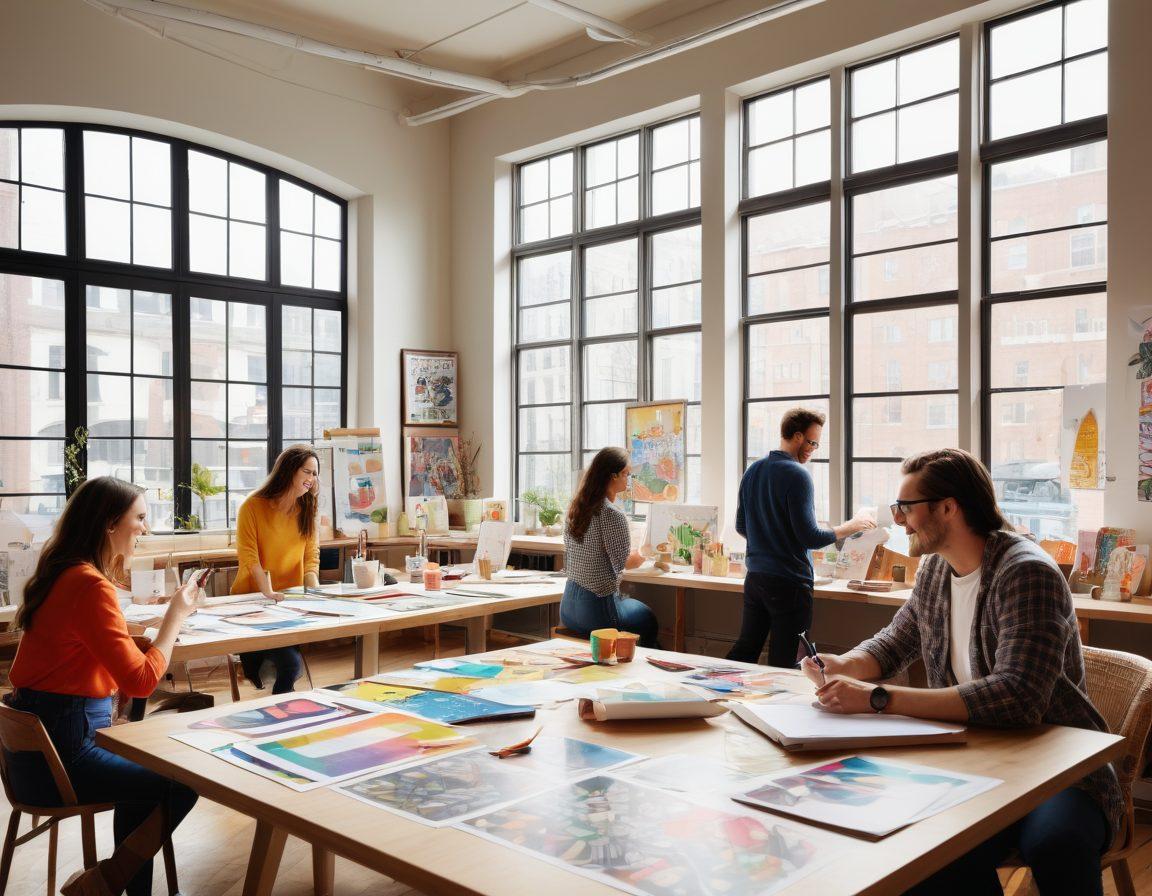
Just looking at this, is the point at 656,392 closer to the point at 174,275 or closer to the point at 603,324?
the point at 603,324

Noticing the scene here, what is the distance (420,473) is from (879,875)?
6903 mm

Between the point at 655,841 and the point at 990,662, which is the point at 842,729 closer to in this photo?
the point at 990,662

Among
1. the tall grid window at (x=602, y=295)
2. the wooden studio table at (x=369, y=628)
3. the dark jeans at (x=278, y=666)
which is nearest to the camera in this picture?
the wooden studio table at (x=369, y=628)

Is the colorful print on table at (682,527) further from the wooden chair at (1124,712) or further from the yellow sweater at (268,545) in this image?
the wooden chair at (1124,712)

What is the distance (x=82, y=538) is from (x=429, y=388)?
5.50 m

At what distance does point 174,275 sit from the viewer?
7.11 m

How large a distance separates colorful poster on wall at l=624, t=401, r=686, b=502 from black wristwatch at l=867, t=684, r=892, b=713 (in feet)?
15.0

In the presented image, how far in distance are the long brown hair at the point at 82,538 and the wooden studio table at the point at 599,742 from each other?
2.16 ft

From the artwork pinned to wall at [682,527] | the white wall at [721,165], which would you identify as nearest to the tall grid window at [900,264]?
the white wall at [721,165]

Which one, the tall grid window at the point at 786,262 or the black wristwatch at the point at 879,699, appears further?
the tall grid window at the point at 786,262

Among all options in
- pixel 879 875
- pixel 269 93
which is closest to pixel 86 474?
pixel 269 93

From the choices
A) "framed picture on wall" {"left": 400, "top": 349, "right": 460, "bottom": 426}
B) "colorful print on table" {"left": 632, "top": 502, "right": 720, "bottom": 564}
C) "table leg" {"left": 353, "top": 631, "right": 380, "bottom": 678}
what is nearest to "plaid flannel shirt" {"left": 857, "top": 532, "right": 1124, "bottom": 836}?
Answer: "table leg" {"left": 353, "top": 631, "right": 380, "bottom": 678}

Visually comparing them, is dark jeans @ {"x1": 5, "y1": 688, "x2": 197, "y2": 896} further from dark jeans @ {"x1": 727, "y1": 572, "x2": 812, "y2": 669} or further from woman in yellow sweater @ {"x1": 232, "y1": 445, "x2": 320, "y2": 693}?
dark jeans @ {"x1": 727, "y1": 572, "x2": 812, "y2": 669}

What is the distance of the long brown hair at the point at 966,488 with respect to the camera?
2.29m
